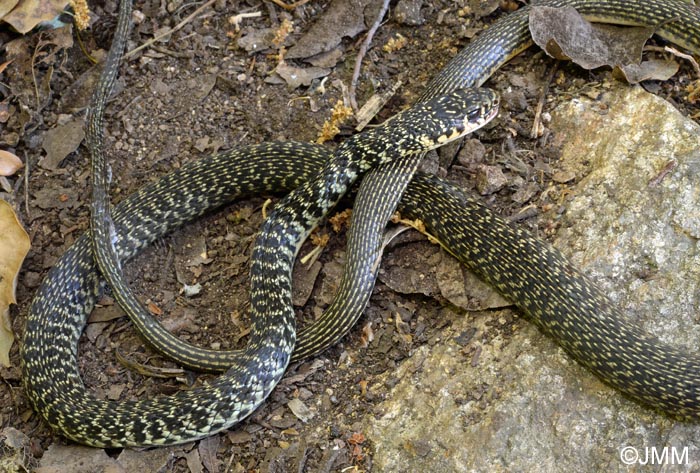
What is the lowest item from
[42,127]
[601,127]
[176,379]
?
[176,379]

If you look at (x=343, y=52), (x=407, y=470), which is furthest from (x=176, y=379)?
(x=343, y=52)

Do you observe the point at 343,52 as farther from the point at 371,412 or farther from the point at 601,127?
the point at 371,412

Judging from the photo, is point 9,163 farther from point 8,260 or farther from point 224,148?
point 224,148

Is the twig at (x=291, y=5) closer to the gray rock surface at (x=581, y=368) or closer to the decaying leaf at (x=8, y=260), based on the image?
the gray rock surface at (x=581, y=368)

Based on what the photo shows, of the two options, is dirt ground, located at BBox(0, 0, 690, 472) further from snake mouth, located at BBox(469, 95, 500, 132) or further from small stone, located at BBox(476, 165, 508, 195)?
snake mouth, located at BBox(469, 95, 500, 132)

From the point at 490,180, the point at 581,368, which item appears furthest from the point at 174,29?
the point at 581,368

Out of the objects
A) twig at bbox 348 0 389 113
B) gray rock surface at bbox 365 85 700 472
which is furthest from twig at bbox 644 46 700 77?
twig at bbox 348 0 389 113

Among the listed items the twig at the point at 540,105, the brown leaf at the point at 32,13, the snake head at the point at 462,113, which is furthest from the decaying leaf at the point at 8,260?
the twig at the point at 540,105
